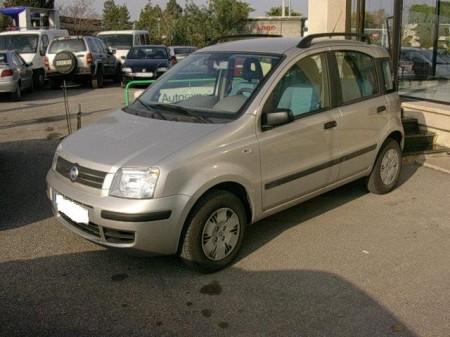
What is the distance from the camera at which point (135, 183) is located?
3777 millimetres

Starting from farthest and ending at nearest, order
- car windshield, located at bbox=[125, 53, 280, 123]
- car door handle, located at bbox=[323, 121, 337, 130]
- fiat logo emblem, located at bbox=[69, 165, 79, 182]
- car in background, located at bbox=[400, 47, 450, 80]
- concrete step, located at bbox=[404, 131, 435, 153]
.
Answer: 1. car in background, located at bbox=[400, 47, 450, 80]
2. concrete step, located at bbox=[404, 131, 435, 153]
3. car door handle, located at bbox=[323, 121, 337, 130]
4. car windshield, located at bbox=[125, 53, 280, 123]
5. fiat logo emblem, located at bbox=[69, 165, 79, 182]

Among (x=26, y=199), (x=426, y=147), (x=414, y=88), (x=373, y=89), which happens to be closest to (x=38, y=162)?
(x=26, y=199)

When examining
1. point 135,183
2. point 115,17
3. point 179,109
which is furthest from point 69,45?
point 115,17

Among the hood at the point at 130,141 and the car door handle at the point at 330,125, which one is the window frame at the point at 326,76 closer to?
the car door handle at the point at 330,125

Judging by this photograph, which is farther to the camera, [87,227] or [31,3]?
[31,3]

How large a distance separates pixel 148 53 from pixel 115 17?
37.1 metres

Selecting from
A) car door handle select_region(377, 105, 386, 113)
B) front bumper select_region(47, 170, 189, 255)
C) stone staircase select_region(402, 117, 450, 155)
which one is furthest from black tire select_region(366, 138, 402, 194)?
front bumper select_region(47, 170, 189, 255)

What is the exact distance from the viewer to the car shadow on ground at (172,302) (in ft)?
11.2

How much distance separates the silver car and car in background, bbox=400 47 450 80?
14.8ft

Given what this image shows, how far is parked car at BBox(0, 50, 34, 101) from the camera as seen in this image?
48.8 feet

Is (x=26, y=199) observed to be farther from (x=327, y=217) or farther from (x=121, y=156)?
(x=327, y=217)

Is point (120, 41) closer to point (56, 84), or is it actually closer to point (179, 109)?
point (56, 84)

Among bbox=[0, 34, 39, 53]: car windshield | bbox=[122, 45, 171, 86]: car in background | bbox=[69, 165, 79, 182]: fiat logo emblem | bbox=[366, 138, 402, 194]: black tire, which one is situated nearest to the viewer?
bbox=[69, 165, 79, 182]: fiat logo emblem

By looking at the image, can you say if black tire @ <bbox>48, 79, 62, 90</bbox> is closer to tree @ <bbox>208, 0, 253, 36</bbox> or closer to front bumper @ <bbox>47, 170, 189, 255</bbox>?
front bumper @ <bbox>47, 170, 189, 255</bbox>
